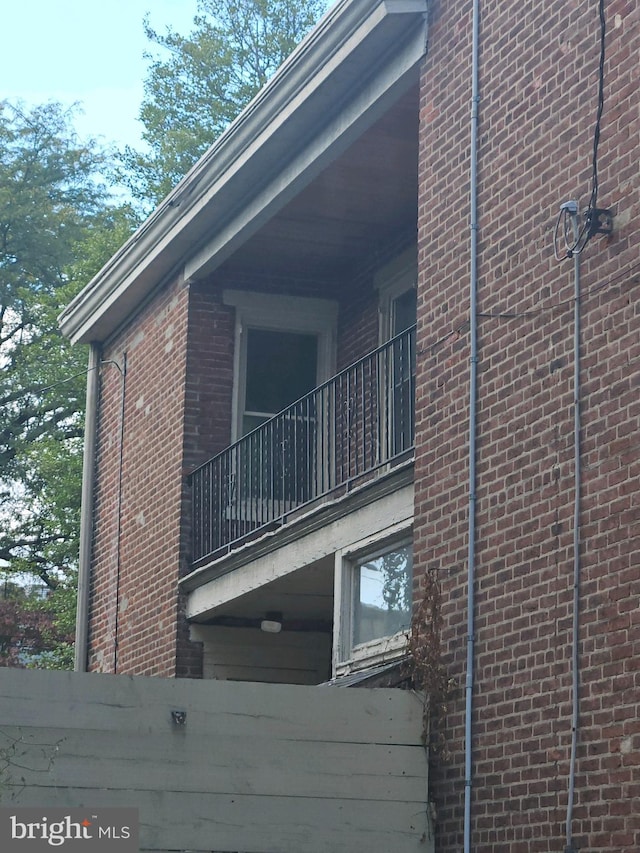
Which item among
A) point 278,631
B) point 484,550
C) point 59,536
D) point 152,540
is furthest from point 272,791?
point 59,536

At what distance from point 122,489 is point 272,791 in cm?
794

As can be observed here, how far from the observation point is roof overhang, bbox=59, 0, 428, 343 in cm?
1037

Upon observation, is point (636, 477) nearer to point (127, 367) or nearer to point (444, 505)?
point (444, 505)

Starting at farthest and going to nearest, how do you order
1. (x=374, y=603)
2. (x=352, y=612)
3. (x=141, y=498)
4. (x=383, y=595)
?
(x=141, y=498), (x=352, y=612), (x=374, y=603), (x=383, y=595)

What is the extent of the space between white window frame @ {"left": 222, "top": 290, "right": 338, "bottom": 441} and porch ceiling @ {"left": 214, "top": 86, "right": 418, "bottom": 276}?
277 mm

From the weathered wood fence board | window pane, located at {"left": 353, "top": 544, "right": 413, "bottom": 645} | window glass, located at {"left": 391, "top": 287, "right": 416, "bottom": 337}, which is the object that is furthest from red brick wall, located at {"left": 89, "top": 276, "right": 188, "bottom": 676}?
the weathered wood fence board

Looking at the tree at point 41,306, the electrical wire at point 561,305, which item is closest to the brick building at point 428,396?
the electrical wire at point 561,305

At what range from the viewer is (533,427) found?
8359 millimetres

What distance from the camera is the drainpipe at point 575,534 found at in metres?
7.55

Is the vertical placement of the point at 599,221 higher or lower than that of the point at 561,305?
higher

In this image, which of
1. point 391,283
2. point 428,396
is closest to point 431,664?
point 428,396

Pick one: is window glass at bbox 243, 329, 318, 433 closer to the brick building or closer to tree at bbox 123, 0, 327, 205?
the brick building

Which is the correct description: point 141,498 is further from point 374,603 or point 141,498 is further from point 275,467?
point 374,603

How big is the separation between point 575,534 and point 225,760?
7.60ft
